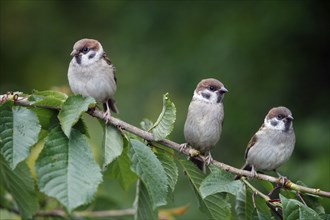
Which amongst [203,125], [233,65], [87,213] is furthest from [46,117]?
[233,65]

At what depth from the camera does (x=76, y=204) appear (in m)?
1.75

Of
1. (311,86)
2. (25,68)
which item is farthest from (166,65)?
(25,68)

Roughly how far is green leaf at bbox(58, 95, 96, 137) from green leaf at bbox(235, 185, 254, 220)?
653mm

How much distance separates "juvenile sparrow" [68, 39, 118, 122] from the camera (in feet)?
11.0

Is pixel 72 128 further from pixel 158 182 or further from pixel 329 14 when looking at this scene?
pixel 329 14

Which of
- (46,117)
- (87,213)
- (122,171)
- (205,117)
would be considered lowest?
(87,213)

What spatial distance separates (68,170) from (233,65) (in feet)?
14.7

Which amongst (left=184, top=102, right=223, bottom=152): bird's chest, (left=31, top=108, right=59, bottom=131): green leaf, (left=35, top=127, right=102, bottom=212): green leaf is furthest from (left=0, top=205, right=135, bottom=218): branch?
(left=35, top=127, right=102, bottom=212): green leaf

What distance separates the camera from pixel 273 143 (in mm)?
3654

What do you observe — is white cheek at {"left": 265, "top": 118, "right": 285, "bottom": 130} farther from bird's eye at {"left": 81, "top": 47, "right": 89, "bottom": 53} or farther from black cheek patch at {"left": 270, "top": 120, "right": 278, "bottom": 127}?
bird's eye at {"left": 81, "top": 47, "right": 89, "bottom": 53}

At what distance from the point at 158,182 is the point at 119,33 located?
5509mm

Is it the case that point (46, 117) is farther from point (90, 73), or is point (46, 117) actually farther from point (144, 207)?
point (90, 73)

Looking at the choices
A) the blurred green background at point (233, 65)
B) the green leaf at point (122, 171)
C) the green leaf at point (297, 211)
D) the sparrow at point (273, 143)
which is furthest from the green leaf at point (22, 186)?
the blurred green background at point (233, 65)

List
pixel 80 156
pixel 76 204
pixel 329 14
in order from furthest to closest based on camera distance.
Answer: pixel 329 14, pixel 80 156, pixel 76 204
